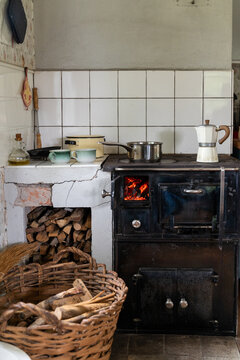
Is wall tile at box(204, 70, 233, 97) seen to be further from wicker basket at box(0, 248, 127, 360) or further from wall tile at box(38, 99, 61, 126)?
wicker basket at box(0, 248, 127, 360)

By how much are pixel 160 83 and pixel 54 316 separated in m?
1.77

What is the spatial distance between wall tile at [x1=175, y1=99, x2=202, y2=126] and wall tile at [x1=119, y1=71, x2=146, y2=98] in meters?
0.24

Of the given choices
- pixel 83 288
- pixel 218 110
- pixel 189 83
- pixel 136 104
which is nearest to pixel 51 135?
pixel 136 104

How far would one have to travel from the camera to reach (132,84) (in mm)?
2994

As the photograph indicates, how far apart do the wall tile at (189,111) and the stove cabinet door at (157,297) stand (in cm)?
103

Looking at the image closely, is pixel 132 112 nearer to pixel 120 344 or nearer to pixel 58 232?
pixel 58 232

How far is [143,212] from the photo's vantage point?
7.91 feet

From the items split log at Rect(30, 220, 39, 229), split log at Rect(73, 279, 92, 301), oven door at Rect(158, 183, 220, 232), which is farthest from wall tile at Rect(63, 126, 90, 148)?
split log at Rect(73, 279, 92, 301)

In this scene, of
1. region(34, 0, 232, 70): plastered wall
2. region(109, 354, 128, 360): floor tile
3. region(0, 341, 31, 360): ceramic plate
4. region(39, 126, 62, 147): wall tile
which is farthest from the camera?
region(39, 126, 62, 147): wall tile

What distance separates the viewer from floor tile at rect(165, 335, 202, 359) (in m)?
2.31

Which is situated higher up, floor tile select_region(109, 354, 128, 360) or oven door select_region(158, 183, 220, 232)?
oven door select_region(158, 183, 220, 232)

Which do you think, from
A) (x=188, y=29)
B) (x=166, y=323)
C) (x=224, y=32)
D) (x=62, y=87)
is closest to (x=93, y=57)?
(x=62, y=87)

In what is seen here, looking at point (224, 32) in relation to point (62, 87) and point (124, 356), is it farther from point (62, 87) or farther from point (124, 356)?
point (124, 356)

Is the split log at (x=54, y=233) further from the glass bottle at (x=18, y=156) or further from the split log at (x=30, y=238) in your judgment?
the glass bottle at (x=18, y=156)
